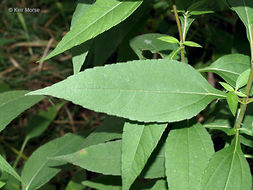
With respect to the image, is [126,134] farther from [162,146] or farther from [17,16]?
[17,16]

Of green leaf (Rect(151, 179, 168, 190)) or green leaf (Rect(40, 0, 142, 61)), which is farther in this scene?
green leaf (Rect(151, 179, 168, 190))

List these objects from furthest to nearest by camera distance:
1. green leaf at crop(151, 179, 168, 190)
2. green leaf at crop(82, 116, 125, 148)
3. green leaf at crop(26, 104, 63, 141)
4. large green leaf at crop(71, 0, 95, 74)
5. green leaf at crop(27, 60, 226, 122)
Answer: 1. green leaf at crop(26, 104, 63, 141)
2. green leaf at crop(82, 116, 125, 148)
3. green leaf at crop(151, 179, 168, 190)
4. large green leaf at crop(71, 0, 95, 74)
5. green leaf at crop(27, 60, 226, 122)

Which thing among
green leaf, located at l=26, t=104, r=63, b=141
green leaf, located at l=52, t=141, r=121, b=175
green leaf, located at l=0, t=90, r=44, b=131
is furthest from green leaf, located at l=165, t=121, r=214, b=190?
green leaf, located at l=26, t=104, r=63, b=141

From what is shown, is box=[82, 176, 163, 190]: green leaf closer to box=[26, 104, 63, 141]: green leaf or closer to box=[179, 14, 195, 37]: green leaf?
box=[179, 14, 195, 37]: green leaf

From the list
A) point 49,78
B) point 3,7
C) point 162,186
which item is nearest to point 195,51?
point 49,78

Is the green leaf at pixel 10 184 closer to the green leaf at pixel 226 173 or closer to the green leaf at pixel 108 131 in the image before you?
the green leaf at pixel 108 131
